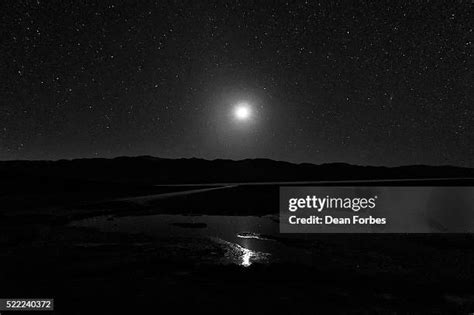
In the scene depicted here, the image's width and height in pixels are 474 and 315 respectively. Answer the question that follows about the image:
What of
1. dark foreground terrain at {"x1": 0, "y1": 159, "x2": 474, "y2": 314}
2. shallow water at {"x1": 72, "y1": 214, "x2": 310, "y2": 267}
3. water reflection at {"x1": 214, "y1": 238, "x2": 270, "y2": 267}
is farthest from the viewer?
shallow water at {"x1": 72, "y1": 214, "x2": 310, "y2": 267}

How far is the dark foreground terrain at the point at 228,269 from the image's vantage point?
5809 millimetres

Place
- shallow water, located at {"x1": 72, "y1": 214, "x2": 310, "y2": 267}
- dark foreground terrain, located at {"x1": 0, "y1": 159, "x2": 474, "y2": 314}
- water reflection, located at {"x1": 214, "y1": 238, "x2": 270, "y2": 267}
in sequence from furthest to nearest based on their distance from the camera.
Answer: shallow water, located at {"x1": 72, "y1": 214, "x2": 310, "y2": 267} → water reflection, located at {"x1": 214, "y1": 238, "x2": 270, "y2": 267} → dark foreground terrain, located at {"x1": 0, "y1": 159, "x2": 474, "y2": 314}

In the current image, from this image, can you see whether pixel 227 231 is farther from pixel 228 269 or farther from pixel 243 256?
pixel 228 269

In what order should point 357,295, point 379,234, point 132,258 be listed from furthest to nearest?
point 379,234
point 132,258
point 357,295

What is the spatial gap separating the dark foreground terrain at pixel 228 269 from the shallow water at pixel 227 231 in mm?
36

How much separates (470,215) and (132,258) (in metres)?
15.9

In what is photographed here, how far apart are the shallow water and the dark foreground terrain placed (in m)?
0.04

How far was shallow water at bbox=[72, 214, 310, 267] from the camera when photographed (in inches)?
351

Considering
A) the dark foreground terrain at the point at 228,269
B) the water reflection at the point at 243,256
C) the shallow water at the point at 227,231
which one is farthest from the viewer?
the shallow water at the point at 227,231

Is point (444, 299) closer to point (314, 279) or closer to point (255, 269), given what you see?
point (314, 279)

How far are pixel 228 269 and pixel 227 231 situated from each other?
Answer: 186 inches

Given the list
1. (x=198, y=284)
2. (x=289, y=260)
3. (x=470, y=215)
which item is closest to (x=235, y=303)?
(x=198, y=284)

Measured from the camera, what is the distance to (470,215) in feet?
55.9

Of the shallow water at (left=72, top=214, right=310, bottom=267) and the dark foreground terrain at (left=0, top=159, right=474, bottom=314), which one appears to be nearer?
the dark foreground terrain at (left=0, top=159, right=474, bottom=314)
